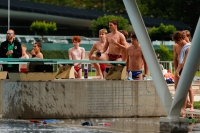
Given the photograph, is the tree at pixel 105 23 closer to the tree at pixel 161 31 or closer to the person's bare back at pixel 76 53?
the tree at pixel 161 31

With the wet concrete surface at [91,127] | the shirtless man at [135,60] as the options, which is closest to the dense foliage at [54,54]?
the shirtless man at [135,60]

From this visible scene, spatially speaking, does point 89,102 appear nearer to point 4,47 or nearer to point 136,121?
point 136,121

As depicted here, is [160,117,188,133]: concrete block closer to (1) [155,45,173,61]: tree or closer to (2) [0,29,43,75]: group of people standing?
(2) [0,29,43,75]: group of people standing

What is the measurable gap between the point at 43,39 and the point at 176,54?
58.2 meters

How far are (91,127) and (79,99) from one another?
2.24 metres

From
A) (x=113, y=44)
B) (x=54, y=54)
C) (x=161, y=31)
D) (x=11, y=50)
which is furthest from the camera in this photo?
(x=161, y=31)

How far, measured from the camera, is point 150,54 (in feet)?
37.6

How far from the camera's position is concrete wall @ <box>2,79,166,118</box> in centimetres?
1395

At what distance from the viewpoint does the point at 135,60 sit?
1633cm

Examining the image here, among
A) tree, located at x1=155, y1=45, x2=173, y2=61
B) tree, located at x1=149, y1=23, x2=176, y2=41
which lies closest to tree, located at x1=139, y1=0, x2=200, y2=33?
tree, located at x1=149, y1=23, x2=176, y2=41

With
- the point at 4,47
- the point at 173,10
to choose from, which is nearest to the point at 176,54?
the point at 4,47

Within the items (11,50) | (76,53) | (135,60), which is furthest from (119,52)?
(76,53)

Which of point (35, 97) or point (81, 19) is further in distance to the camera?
point (81, 19)

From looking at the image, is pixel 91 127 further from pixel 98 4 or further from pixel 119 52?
pixel 98 4
